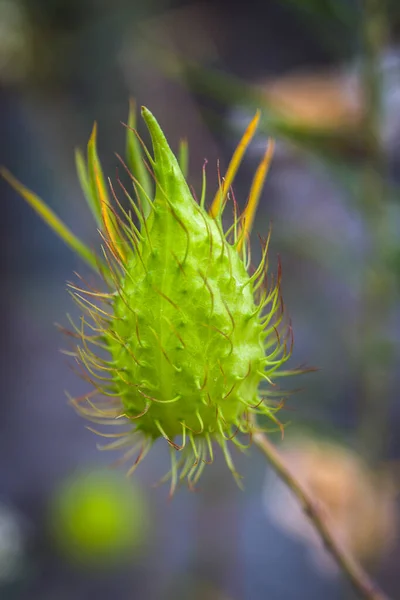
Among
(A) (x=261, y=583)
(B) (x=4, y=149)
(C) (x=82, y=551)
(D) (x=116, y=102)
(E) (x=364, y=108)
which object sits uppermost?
(B) (x=4, y=149)

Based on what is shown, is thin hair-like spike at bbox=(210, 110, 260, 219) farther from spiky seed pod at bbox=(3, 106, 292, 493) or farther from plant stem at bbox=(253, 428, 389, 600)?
plant stem at bbox=(253, 428, 389, 600)

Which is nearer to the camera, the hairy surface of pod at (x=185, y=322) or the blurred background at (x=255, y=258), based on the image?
the hairy surface of pod at (x=185, y=322)

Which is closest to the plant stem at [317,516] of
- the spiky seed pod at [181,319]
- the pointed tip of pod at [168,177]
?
the spiky seed pod at [181,319]

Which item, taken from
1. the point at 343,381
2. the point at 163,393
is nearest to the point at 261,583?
the point at 343,381

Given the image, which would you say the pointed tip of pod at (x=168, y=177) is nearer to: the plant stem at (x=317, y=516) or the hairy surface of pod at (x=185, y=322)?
the hairy surface of pod at (x=185, y=322)

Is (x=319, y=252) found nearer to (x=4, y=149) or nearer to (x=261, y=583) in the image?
(x=261, y=583)

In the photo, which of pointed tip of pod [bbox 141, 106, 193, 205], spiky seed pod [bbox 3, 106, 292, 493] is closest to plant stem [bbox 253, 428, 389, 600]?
spiky seed pod [bbox 3, 106, 292, 493]

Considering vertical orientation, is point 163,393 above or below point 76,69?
below

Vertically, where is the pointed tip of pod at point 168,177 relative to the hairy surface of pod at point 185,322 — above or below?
above

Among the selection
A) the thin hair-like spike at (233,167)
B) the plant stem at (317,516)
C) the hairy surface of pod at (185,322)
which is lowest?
the plant stem at (317,516)
